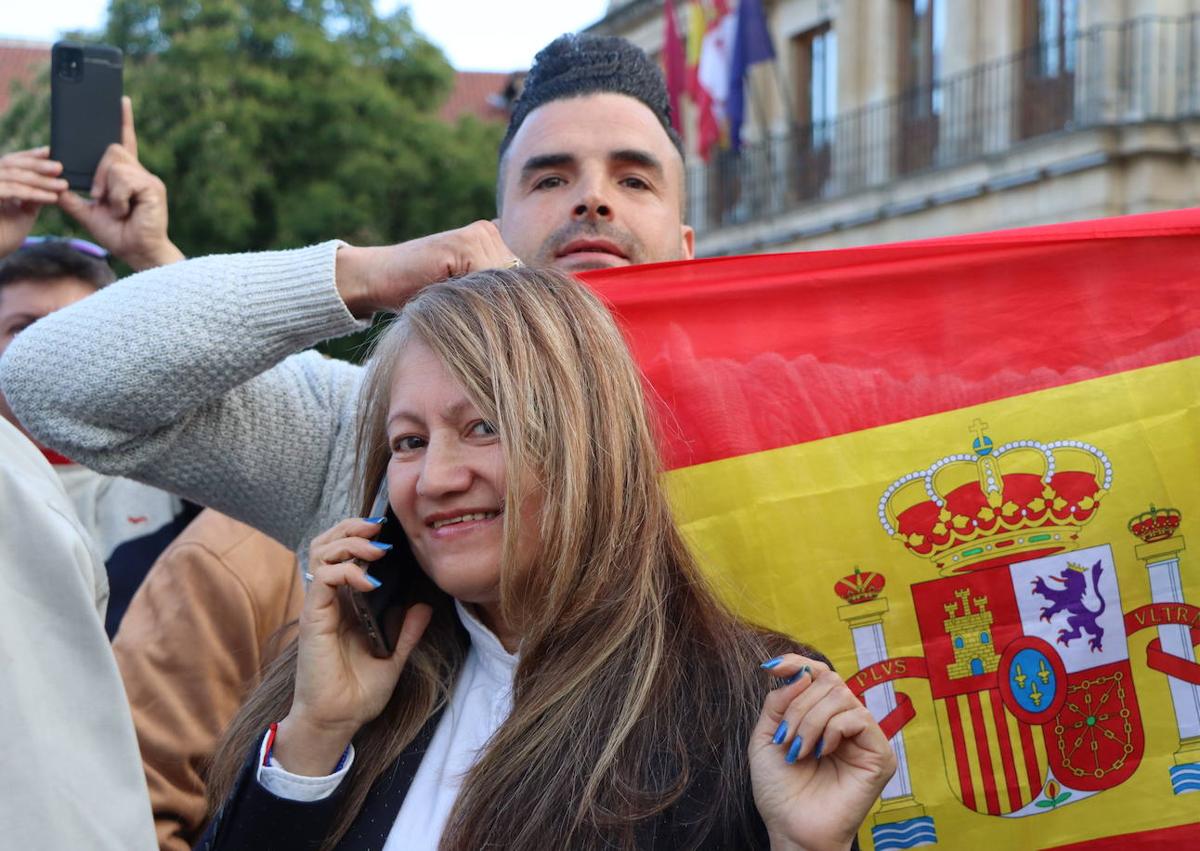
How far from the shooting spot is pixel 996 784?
2354 millimetres

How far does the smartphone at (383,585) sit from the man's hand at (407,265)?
0.36 metres

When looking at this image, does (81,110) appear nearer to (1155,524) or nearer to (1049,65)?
(1155,524)

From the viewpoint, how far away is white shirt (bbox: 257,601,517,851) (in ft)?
6.95

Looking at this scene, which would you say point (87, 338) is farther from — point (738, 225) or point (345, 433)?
point (738, 225)

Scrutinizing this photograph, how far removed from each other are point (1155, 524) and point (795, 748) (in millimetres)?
887

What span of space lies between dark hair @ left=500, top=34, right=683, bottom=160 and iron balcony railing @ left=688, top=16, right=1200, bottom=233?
34.3 feet

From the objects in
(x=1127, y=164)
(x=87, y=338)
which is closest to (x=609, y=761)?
(x=87, y=338)

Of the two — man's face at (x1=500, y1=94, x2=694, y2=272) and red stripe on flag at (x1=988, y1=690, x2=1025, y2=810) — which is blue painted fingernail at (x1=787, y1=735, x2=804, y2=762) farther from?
man's face at (x1=500, y1=94, x2=694, y2=272)

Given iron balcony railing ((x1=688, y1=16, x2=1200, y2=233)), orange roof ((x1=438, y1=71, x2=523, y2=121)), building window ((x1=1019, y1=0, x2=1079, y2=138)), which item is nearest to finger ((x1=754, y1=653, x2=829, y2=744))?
iron balcony railing ((x1=688, y1=16, x2=1200, y2=233))

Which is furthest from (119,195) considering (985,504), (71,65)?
(985,504)

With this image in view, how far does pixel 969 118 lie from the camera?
15.1m

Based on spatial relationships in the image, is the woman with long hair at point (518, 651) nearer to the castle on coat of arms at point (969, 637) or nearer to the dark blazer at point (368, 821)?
the dark blazer at point (368, 821)

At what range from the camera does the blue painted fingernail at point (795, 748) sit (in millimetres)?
1865

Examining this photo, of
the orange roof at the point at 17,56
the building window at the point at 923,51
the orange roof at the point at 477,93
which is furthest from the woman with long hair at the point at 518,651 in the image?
the orange roof at the point at 17,56
